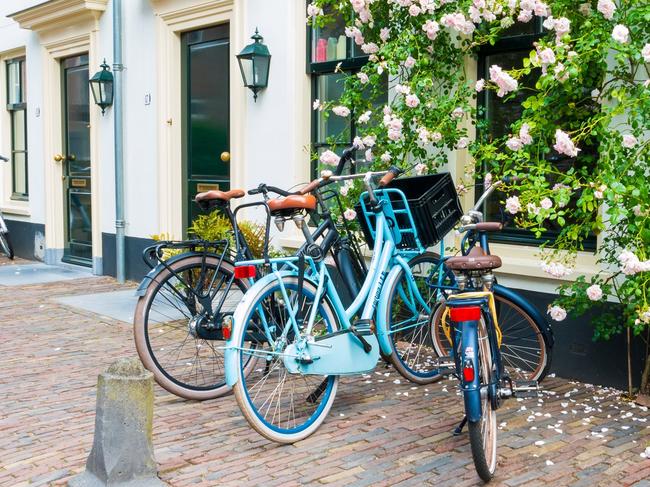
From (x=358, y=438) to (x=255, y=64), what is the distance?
455 centimetres

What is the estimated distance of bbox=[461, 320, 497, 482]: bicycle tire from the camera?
3719 millimetres

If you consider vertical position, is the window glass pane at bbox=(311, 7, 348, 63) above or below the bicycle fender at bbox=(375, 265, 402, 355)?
above

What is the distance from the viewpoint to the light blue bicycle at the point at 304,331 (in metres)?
4.30

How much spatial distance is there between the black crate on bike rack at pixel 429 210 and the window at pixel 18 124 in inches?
350

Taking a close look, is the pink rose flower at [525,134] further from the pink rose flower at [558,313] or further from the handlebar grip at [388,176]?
the pink rose flower at [558,313]

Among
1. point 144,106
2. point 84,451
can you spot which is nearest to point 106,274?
point 144,106

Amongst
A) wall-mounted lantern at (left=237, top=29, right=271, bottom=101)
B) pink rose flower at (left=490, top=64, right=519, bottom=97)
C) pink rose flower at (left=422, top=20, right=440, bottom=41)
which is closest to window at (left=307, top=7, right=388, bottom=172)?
wall-mounted lantern at (left=237, top=29, right=271, bottom=101)

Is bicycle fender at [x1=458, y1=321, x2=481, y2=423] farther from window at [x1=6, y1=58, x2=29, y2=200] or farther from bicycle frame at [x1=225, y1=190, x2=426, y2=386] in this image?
window at [x1=6, y1=58, x2=29, y2=200]

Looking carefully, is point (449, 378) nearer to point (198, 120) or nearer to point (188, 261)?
point (188, 261)

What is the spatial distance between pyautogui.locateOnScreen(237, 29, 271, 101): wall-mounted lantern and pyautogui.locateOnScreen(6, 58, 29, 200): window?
5.91m

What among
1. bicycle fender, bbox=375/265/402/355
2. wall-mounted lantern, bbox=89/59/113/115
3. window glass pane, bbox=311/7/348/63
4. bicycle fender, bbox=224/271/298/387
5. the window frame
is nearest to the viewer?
bicycle fender, bbox=224/271/298/387

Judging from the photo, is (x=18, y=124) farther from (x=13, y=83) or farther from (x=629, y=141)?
(x=629, y=141)

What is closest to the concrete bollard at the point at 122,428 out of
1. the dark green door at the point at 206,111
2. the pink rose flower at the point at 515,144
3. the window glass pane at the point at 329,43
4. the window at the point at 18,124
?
the pink rose flower at the point at 515,144

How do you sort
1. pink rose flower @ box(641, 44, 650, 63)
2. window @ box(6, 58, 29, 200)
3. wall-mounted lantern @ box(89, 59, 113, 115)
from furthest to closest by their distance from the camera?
window @ box(6, 58, 29, 200)
wall-mounted lantern @ box(89, 59, 113, 115)
pink rose flower @ box(641, 44, 650, 63)
